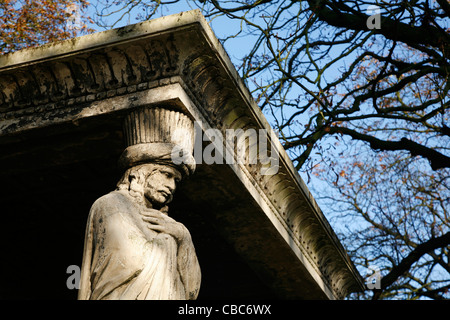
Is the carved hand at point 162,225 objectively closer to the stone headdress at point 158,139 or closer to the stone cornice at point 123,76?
the stone headdress at point 158,139

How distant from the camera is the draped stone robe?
392 centimetres

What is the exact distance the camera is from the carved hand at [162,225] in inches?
168

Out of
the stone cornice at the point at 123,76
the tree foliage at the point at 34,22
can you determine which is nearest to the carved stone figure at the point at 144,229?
the stone cornice at the point at 123,76

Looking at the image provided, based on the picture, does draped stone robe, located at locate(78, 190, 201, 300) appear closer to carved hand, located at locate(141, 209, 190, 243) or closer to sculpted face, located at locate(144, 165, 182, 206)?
carved hand, located at locate(141, 209, 190, 243)

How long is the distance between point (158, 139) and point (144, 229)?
63cm

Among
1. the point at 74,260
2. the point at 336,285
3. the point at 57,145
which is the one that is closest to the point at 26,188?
the point at 57,145

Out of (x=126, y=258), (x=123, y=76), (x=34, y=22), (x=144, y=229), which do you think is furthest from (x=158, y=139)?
(x=34, y=22)

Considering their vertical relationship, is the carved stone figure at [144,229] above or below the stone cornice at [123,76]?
below

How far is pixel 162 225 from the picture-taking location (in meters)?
4.29

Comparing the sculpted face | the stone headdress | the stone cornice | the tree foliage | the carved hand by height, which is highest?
the tree foliage

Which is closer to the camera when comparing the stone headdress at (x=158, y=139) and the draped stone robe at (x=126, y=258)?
the draped stone robe at (x=126, y=258)

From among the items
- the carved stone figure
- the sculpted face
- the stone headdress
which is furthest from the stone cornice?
the sculpted face

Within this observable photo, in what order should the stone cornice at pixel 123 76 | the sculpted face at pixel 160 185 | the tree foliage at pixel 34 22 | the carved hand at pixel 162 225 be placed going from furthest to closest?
1. the tree foliage at pixel 34 22
2. the stone cornice at pixel 123 76
3. the sculpted face at pixel 160 185
4. the carved hand at pixel 162 225

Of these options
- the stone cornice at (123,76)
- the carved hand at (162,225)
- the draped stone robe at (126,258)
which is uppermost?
the stone cornice at (123,76)
